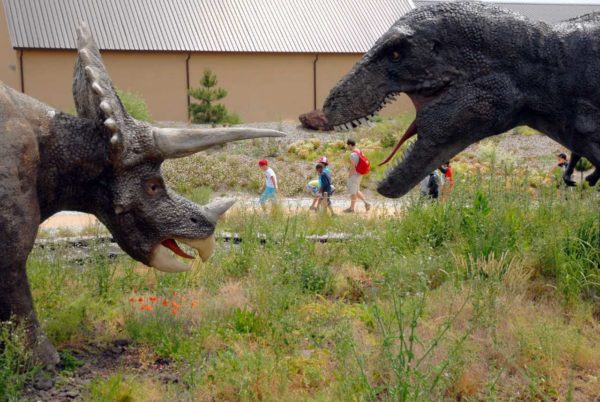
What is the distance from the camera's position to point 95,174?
4.63 meters

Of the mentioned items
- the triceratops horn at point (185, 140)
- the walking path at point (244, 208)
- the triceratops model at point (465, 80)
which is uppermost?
the triceratops model at point (465, 80)

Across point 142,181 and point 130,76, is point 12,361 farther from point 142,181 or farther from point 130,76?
point 130,76

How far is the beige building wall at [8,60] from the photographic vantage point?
25047 millimetres

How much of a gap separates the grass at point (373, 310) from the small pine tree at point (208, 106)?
16.8 meters

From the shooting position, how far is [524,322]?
17.0 feet

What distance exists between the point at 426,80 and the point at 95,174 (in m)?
1.96

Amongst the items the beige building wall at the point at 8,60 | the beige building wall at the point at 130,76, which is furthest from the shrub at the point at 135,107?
the beige building wall at the point at 8,60

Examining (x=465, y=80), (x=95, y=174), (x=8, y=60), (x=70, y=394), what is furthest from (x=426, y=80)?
(x=8, y=60)

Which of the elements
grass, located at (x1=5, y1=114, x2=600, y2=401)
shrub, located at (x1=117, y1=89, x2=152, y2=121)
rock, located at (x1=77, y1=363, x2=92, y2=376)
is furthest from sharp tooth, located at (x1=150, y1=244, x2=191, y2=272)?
shrub, located at (x1=117, y1=89, x2=152, y2=121)

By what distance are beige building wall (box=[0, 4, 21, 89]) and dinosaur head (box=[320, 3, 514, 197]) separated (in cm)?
2275

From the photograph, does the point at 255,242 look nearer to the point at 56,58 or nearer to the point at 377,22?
the point at 56,58

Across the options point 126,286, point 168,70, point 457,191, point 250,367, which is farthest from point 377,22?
point 250,367

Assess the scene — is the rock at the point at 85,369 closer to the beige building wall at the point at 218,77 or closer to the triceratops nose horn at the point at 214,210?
the triceratops nose horn at the point at 214,210

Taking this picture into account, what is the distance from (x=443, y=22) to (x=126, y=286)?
3.55 meters
